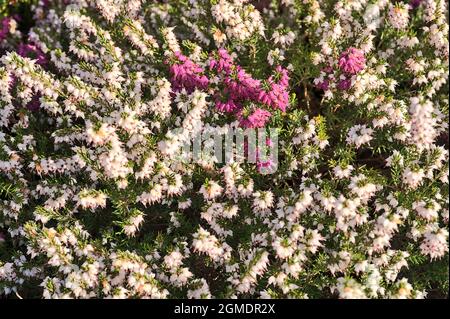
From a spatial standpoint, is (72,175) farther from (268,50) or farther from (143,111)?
(268,50)

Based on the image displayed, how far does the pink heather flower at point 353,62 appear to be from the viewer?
6121mm

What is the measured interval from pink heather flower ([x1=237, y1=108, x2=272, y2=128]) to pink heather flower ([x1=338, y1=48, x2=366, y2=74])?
1.08m

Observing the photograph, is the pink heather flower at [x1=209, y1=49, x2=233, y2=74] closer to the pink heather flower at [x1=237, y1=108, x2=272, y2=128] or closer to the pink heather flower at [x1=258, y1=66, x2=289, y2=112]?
the pink heather flower at [x1=258, y1=66, x2=289, y2=112]

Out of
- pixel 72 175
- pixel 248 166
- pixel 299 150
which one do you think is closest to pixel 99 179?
pixel 72 175

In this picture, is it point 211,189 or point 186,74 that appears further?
point 186,74

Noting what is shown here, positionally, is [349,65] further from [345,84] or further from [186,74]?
[186,74]

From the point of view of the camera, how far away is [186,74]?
629 cm

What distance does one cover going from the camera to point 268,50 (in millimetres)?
7023

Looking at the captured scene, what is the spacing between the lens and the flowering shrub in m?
5.35

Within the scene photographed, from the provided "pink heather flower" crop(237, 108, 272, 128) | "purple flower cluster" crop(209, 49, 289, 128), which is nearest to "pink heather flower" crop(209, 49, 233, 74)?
"purple flower cluster" crop(209, 49, 289, 128)

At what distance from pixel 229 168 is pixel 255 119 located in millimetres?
708

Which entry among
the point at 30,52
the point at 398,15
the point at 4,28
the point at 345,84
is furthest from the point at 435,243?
the point at 4,28

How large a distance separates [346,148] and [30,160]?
3.88 meters

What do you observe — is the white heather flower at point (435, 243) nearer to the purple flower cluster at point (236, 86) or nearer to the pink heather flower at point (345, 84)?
the pink heather flower at point (345, 84)
